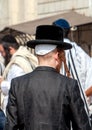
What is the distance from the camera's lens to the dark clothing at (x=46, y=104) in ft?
14.4

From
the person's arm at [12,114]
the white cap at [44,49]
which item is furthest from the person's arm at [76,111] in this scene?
the person's arm at [12,114]

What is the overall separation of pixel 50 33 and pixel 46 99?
525 mm

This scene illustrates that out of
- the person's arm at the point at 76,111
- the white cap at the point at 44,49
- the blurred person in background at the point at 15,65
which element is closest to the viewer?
the person's arm at the point at 76,111

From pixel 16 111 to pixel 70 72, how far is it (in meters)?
1.46

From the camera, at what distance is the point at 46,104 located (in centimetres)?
443

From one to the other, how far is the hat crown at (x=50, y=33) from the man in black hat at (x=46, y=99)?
0.04 m

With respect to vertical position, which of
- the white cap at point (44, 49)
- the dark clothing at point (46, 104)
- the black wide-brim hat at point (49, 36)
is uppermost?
the black wide-brim hat at point (49, 36)

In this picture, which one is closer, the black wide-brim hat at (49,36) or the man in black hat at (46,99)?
the man in black hat at (46,99)

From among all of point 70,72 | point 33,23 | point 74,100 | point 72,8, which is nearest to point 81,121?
point 74,100

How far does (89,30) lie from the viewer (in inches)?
487

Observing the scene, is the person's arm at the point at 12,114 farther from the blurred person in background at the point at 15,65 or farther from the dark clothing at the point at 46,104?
the blurred person in background at the point at 15,65

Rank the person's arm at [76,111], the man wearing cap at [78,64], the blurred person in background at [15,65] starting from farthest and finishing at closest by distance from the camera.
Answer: the blurred person in background at [15,65]
the man wearing cap at [78,64]
the person's arm at [76,111]

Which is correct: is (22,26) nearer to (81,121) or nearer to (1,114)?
(1,114)

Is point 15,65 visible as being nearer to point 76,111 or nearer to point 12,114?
point 12,114
